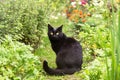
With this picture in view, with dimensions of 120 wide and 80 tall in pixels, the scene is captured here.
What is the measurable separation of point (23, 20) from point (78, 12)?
2.46 meters

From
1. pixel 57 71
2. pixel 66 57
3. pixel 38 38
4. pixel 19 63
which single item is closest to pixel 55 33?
pixel 38 38

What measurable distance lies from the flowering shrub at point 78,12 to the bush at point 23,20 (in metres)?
1.63

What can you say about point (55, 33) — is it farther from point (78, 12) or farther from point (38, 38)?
point (78, 12)

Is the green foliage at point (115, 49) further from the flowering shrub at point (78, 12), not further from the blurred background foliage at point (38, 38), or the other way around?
the flowering shrub at point (78, 12)

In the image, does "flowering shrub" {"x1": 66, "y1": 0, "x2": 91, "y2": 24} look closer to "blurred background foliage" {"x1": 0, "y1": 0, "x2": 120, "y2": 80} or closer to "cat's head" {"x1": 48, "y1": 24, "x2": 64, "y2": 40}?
"blurred background foliage" {"x1": 0, "y1": 0, "x2": 120, "y2": 80}

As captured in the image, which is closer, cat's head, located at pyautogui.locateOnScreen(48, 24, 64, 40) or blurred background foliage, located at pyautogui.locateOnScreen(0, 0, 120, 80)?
blurred background foliage, located at pyautogui.locateOnScreen(0, 0, 120, 80)

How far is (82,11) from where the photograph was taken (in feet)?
30.4

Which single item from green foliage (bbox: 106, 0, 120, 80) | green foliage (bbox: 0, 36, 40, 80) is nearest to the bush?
green foliage (bbox: 0, 36, 40, 80)

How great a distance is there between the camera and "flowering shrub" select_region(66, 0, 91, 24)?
337 inches

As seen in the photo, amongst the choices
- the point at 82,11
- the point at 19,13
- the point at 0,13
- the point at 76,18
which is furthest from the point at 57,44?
the point at 82,11

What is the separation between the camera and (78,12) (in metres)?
8.65

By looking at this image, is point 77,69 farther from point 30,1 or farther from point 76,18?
point 76,18

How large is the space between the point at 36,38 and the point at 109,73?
4.17m

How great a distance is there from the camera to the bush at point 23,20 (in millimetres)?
5645
